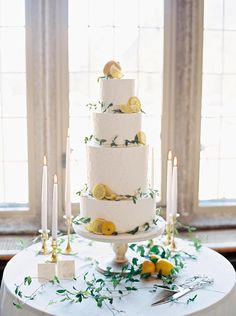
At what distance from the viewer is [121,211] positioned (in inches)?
93.5

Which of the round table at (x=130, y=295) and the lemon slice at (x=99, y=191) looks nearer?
the round table at (x=130, y=295)

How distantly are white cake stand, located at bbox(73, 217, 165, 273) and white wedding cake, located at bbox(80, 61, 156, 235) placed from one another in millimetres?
28

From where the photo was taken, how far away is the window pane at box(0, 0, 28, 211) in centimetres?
328

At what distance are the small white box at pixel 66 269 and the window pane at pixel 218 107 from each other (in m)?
1.36

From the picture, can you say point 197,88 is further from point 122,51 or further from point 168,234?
point 168,234

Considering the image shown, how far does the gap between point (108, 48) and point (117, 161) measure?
3.81ft

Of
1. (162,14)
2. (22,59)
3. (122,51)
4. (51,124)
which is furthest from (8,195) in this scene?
(162,14)

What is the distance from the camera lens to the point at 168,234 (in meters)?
2.76

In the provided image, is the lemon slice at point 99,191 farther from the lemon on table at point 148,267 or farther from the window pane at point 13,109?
the window pane at point 13,109

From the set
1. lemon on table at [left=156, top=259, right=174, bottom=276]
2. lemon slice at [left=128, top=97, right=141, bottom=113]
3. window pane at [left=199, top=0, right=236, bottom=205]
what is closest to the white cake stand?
lemon on table at [left=156, top=259, right=174, bottom=276]

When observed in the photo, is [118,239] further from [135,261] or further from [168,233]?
[168,233]

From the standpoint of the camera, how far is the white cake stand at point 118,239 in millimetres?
2359

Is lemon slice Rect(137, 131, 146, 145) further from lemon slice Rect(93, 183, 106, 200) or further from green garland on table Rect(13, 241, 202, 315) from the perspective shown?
green garland on table Rect(13, 241, 202, 315)

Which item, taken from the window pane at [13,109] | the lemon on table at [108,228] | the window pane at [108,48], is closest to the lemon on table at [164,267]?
the lemon on table at [108,228]
